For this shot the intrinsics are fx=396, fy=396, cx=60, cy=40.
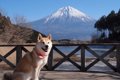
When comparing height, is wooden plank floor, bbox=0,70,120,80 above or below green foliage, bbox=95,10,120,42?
below

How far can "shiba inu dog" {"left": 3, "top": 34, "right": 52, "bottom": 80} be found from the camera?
9914 millimetres

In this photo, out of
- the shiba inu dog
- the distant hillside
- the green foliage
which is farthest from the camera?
the green foliage

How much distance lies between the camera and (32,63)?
10.1 m

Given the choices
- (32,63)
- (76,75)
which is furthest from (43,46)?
(76,75)

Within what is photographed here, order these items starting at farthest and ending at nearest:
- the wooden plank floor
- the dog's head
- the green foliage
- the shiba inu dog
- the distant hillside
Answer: the green foliage → the distant hillside → the wooden plank floor → the dog's head → the shiba inu dog

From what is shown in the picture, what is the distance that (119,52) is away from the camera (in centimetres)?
1520

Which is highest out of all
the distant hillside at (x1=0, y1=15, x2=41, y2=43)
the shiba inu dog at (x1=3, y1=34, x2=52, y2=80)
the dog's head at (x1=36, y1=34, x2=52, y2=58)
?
the distant hillside at (x1=0, y1=15, x2=41, y2=43)

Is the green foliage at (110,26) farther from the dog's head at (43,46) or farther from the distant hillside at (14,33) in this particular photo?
the dog's head at (43,46)

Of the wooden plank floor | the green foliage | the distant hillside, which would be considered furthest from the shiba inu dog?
the green foliage

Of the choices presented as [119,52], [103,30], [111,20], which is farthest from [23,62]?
[103,30]

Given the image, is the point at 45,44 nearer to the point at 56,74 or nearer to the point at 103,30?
the point at 56,74

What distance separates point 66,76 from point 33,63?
4.11 meters

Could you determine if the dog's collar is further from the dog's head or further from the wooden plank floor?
the wooden plank floor

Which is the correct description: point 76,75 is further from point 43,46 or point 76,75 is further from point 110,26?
point 110,26
